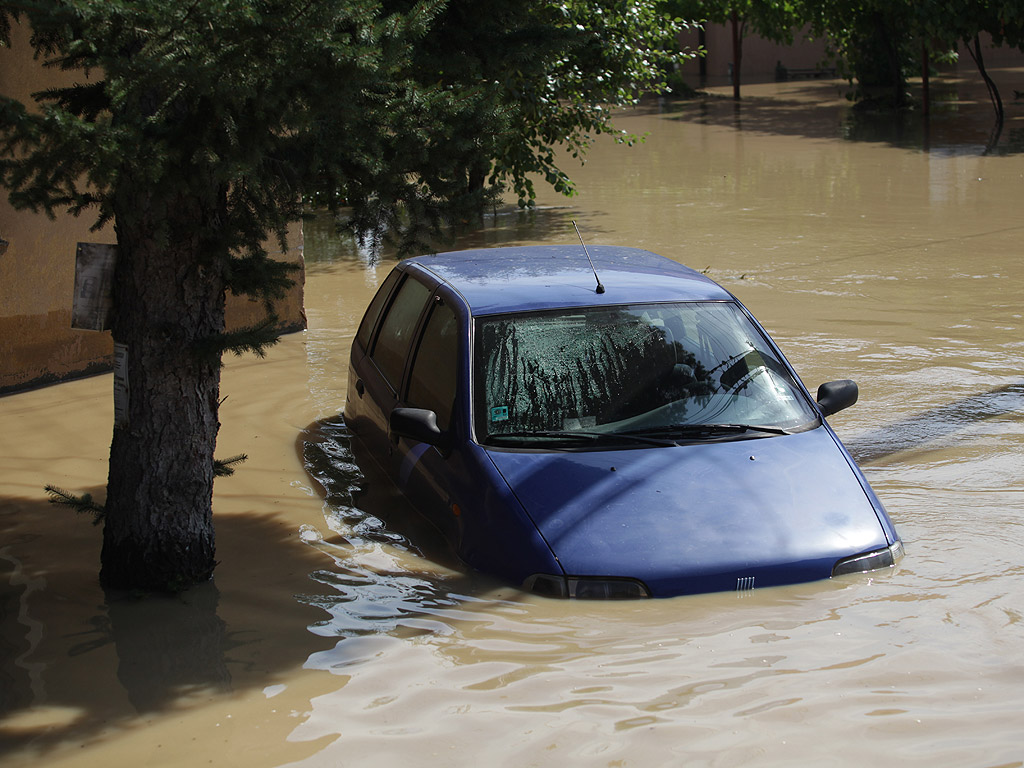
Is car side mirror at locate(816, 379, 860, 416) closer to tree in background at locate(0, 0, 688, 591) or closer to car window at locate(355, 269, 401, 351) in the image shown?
tree in background at locate(0, 0, 688, 591)

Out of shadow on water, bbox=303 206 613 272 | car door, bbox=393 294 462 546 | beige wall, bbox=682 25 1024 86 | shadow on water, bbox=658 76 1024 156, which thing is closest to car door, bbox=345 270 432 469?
car door, bbox=393 294 462 546

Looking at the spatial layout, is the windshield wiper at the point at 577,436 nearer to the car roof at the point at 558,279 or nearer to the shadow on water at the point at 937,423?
the car roof at the point at 558,279

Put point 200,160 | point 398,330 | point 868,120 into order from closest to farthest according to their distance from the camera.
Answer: point 200,160 < point 398,330 < point 868,120

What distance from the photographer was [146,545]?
4684 mm

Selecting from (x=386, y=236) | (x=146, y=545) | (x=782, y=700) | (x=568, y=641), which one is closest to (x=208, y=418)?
(x=146, y=545)

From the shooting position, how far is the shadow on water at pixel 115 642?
148 inches

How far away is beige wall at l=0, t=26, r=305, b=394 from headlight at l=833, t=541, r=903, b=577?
604 centimetres

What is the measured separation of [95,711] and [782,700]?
232 cm

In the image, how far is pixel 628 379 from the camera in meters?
5.08

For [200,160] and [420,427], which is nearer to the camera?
[200,160]

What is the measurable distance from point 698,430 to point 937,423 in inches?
120

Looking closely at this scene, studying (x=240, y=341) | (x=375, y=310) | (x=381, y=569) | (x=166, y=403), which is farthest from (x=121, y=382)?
(x=375, y=310)

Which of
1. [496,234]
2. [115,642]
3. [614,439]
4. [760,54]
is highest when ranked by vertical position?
[760,54]

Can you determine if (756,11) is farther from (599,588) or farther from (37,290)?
(599,588)
